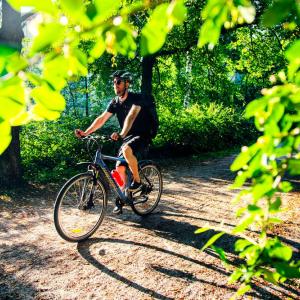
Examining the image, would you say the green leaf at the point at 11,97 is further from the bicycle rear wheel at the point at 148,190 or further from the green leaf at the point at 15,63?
the bicycle rear wheel at the point at 148,190

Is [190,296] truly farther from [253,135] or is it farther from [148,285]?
[253,135]

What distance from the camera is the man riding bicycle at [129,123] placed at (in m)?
5.35

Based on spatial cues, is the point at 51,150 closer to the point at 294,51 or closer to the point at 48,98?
the point at 48,98

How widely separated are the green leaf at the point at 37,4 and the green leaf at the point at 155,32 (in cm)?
21

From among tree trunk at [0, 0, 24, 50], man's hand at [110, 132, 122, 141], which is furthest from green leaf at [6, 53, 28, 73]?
tree trunk at [0, 0, 24, 50]

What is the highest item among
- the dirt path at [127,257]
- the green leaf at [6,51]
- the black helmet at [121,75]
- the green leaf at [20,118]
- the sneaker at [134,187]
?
the black helmet at [121,75]

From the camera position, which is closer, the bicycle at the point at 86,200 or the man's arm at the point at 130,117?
the bicycle at the point at 86,200

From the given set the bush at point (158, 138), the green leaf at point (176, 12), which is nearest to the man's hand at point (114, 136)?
the green leaf at point (176, 12)

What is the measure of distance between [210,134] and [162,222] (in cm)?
1091

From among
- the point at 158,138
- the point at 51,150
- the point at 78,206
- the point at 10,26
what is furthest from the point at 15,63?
the point at 158,138

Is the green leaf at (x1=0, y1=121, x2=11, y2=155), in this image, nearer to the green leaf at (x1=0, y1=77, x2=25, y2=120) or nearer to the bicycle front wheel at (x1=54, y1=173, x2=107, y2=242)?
the green leaf at (x1=0, y1=77, x2=25, y2=120)

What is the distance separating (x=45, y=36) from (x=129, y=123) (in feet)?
15.0

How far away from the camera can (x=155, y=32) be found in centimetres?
80

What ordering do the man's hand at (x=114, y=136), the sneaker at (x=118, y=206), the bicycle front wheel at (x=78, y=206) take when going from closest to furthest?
the man's hand at (x=114, y=136) < the bicycle front wheel at (x=78, y=206) < the sneaker at (x=118, y=206)
